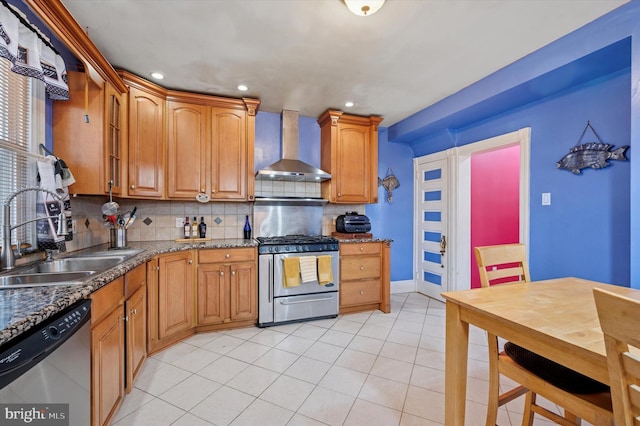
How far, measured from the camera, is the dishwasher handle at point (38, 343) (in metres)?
0.77

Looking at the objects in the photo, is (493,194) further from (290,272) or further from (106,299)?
(106,299)

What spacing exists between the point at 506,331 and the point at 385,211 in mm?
3013

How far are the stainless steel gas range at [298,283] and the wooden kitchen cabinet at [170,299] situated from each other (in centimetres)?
66

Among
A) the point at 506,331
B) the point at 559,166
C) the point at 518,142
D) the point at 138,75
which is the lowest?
the point at 506,331

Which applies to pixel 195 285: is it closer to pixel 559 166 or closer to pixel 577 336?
pixel 577 336

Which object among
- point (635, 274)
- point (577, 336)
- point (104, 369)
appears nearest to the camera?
point (577, 336)

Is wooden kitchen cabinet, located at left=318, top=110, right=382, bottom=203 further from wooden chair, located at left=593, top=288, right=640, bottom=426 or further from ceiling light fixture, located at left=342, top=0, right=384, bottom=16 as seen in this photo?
wooden chair, located at left=593, top=288, right=640, bottom=426

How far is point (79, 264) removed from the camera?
1.82 meters

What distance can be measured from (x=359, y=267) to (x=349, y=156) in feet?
4.60

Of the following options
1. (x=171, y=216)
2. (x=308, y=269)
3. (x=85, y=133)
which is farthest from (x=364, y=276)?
(x=85, y=133)

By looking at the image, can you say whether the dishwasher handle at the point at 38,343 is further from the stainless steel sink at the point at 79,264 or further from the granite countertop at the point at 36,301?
the stainless steel sink at the point at 79,264

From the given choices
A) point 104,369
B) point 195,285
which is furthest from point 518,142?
point 104,369

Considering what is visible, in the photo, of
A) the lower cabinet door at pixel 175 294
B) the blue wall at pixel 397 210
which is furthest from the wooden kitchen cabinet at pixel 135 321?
the blue wall at pixel 397 210

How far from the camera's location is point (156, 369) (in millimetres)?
2066
